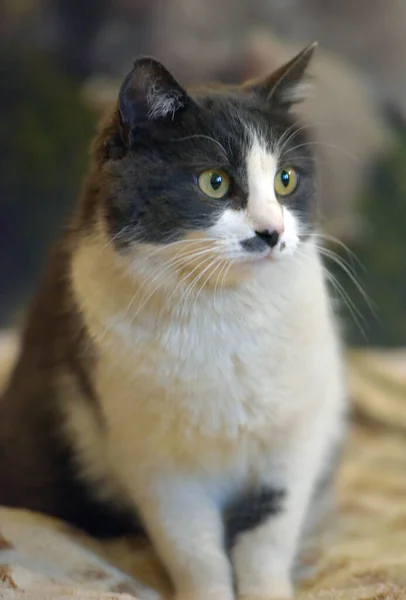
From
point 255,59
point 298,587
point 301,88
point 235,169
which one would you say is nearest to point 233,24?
point 255,59

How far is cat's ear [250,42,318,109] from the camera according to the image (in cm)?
95

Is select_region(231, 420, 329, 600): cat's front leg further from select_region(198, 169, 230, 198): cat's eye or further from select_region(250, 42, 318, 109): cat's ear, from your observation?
select_region(250, 42, 318, 109): cat's ear

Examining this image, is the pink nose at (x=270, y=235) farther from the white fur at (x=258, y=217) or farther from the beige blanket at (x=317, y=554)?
the beige blanket at (x=317, y=554)

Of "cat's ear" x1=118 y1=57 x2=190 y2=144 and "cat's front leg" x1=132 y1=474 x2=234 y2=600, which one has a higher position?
"cat's ear" x1=118 y1=57 x2=190 y2=144

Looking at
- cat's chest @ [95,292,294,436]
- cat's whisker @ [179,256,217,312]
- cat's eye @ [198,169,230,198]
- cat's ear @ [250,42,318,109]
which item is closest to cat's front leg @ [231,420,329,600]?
cat's chest @ [95,292,294,436]

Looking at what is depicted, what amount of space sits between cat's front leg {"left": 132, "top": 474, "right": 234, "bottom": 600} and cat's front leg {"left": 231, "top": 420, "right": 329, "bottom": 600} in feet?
0.11

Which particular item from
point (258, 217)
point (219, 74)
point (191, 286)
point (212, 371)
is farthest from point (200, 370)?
point (219, 74)

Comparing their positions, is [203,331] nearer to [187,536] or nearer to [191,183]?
[191,183]

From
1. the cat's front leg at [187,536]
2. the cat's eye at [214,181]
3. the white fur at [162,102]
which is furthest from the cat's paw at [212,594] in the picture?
the white fur at [162,102]

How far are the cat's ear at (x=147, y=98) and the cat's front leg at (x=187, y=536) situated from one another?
1.60ft

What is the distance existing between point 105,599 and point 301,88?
2.42 ft

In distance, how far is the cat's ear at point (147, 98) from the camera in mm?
841

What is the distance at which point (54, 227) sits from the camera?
1874mm

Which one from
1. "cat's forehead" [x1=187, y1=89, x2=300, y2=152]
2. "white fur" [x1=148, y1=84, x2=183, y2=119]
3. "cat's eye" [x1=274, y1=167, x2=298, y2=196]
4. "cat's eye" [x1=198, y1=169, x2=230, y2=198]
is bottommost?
"cat's eye" [x1=274, y1=167, x2=298, y2=196]
